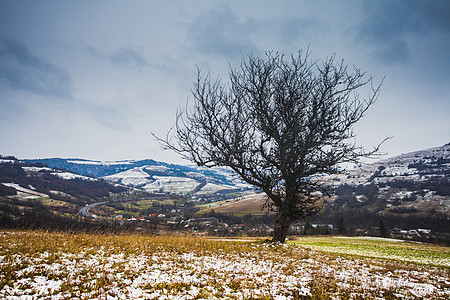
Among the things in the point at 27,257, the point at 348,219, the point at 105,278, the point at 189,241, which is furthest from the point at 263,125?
the point at 348,219

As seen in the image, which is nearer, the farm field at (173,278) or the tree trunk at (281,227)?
the farm field at (173,278)

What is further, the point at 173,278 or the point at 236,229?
the point at 236,229

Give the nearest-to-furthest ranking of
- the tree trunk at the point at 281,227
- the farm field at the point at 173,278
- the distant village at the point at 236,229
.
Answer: the farm field at the point at 173,278
the tree trunk at the point at 281,227
the distant village at the point at 236,229

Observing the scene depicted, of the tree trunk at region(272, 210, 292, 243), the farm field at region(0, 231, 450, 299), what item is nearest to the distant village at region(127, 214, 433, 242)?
the tree trunk at region(272, 210, 292, 243)

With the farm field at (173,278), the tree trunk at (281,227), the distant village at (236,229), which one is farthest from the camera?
the distant village at (236,229)

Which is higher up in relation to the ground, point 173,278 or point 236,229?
point 173,278

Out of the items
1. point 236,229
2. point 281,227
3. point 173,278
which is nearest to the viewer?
point 173,278

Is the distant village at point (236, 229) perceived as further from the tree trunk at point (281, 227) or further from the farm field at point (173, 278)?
the farm field at point (173, 278)

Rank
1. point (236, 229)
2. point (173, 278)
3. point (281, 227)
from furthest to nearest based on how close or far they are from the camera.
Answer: point (236, 229), point (281, 227), point (173, 278)

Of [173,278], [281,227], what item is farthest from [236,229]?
[173,278]

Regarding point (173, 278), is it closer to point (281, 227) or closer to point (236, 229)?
point (281, 227)

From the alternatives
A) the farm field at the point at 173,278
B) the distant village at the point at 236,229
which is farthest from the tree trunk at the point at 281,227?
the farm field at the point at 173,278

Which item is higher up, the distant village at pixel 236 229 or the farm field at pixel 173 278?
the farm field at pixel 173 278

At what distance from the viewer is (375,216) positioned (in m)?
150
